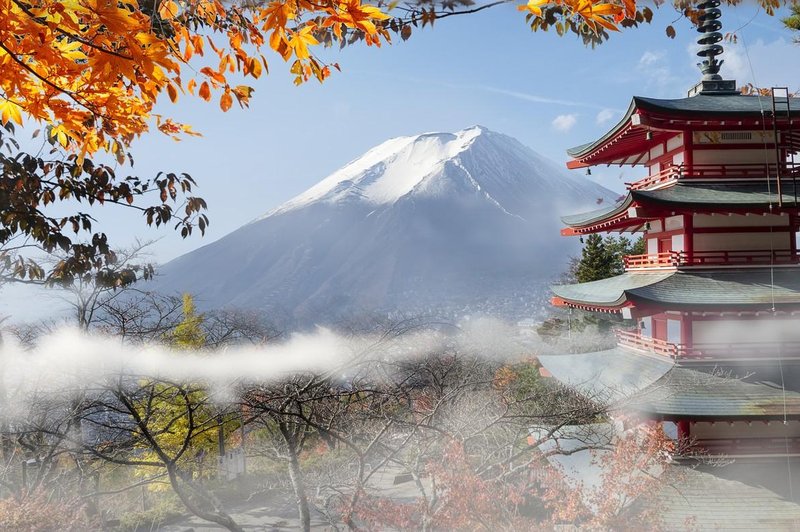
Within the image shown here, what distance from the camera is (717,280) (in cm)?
915

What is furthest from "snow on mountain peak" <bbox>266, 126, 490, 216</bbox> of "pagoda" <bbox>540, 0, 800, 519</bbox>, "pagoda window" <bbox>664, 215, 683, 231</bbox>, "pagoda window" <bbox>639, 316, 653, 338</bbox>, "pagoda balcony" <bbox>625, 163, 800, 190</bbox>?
"pagoda balcony" <bbox>625, 163, 800, 190</bbox>

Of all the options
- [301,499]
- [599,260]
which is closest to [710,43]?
[301,499]

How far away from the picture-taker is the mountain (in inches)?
3834

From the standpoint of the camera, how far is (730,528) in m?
7.66

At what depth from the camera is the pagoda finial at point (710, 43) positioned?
984 cm

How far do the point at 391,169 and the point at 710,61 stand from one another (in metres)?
147

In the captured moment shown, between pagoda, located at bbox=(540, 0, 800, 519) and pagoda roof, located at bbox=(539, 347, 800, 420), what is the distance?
22 millimetres

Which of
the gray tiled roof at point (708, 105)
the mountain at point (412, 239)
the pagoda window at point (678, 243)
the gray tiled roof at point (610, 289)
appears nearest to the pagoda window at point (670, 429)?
the gray tiled roof at point (610, 289)

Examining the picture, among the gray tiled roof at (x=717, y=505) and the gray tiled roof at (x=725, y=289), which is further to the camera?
the gray tiled roof at (x=725, y=289)

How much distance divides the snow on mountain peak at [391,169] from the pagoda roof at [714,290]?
12798cm

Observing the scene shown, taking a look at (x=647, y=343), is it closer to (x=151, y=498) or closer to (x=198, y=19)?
(x=198, y=19)

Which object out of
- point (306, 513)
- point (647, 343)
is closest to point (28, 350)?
point (306, 513)

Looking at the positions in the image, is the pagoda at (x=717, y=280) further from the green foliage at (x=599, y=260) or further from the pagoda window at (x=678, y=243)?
the green foliage at (x=599, y=260)

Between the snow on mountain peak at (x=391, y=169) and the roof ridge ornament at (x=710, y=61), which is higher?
the snow on mountain peak at (x=391, y=169)
